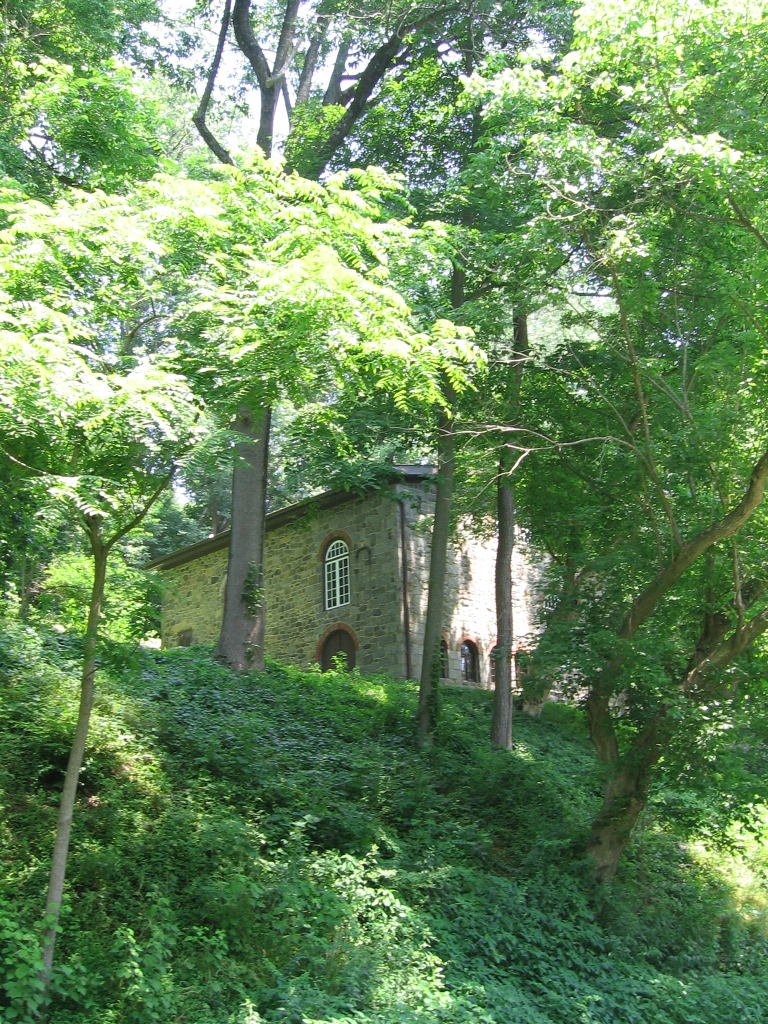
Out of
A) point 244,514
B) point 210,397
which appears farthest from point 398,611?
point 210,397

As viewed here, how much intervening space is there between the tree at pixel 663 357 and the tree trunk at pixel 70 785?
17.3 feet

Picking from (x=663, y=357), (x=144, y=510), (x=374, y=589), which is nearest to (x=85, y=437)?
(x=144, y=510)

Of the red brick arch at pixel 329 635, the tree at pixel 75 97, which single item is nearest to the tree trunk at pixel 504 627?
the red brick arch at pixel 329 635

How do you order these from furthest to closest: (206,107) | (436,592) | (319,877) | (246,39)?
(206,107) < (246,39) < (436,592) < (319,877)

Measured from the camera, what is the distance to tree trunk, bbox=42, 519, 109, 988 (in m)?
6.31

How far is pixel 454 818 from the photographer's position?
11523 mm

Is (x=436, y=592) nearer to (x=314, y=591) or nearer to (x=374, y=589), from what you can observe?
(x=374, y=589)

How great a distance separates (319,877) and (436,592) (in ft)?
19.6

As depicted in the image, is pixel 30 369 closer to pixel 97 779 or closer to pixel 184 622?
pixel 97 779

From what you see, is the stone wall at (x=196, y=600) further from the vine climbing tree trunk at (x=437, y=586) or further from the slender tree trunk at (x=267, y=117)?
the vine climbing tree trunk at (x=437, y=586)

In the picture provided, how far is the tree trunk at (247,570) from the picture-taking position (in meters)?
14.9

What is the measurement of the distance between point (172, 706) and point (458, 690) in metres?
8.47

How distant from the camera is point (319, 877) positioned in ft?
28.3

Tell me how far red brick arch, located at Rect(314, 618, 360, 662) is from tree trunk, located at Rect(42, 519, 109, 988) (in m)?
13.8
